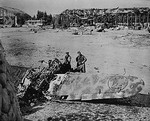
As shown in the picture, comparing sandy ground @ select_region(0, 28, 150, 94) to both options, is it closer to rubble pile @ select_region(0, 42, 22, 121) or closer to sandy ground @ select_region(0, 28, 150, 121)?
sandy ground @ select_region(0, 28, 150, 121)

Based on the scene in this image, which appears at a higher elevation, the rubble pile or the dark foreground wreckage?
the rubble pile

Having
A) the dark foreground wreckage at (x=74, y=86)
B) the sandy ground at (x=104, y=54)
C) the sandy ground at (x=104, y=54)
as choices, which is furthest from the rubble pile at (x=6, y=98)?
the sandy ground at (x=104, y=54)

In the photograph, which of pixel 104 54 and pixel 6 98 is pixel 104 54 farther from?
pixel 6 98

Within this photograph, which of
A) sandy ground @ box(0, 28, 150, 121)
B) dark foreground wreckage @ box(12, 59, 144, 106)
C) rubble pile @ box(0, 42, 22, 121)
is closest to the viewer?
rubble pile @ box(0, 42, 22, 121)

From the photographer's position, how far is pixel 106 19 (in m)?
34.8

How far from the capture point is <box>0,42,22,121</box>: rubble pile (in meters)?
0.66

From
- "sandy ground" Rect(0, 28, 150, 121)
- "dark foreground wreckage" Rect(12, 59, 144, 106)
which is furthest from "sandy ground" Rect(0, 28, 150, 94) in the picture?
"dark foreground wreckage" Rect(12, 59, 144, 106)

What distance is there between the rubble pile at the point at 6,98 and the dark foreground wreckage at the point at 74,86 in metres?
3.74

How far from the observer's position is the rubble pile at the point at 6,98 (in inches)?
26.2

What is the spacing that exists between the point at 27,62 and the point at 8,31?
11.7 m

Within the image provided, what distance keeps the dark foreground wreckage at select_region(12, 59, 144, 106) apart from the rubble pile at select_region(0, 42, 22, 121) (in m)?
3.74

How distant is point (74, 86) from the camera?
4.78m

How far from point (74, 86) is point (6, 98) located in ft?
13.5

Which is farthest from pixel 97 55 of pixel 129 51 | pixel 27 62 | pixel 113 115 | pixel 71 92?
pixel 113 115
